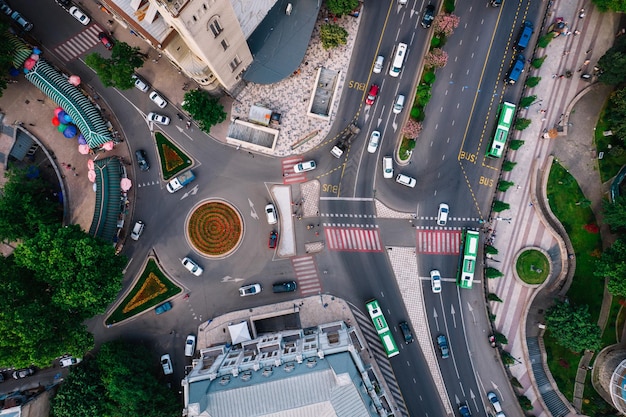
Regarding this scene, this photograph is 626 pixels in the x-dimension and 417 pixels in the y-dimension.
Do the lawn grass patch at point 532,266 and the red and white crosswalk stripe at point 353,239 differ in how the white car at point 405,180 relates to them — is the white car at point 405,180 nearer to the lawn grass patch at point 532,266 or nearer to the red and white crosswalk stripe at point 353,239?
the red and white crosswalk stripe at point 353,239

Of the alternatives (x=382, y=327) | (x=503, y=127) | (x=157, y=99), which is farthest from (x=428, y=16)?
(x=382, y=327)

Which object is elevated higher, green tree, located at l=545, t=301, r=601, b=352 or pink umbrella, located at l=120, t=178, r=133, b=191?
pink umbrella, located at l=120, t=178, r=133, b=191

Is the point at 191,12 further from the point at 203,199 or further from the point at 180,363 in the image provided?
the point at 180,363

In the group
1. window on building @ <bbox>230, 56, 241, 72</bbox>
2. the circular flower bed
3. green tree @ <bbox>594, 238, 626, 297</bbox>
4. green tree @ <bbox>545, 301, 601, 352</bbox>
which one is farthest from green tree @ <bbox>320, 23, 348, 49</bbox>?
green tree @ <bbox>545, 301, 601, 352</bbox>

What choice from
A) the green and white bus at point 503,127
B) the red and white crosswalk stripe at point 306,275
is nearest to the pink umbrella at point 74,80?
the red and white crosswalk stripe at point 306,275

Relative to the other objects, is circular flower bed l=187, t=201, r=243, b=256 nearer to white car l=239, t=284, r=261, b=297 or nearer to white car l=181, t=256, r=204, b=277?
white car l=181, t=256, r=204, b=277

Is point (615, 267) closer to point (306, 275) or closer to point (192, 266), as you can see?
point (306, 275)

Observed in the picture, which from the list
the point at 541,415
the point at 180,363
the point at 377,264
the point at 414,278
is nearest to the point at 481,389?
the point at 541,415

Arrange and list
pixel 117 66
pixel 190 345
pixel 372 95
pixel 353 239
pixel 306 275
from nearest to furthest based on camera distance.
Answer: pixel 117 66 < pixel 190 345 < pixel 372 95 < pixel 306 275 < pixel 353 239
